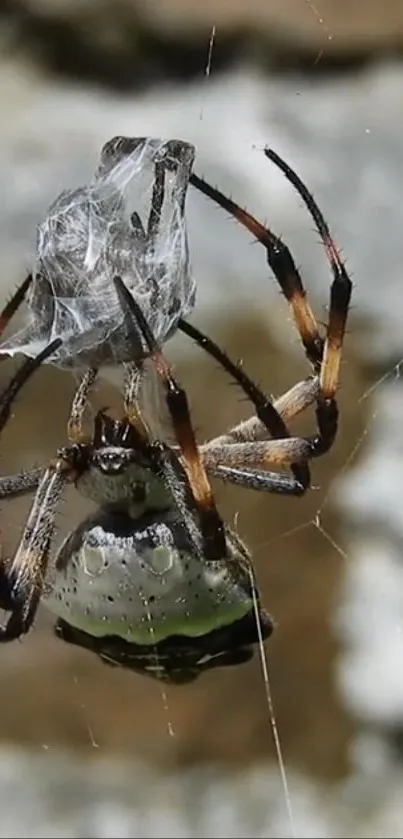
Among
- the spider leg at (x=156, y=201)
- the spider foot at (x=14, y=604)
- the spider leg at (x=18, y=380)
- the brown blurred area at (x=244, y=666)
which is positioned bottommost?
the brown blurred area at (x=244, y=666)

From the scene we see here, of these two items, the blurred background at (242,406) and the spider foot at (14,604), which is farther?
the blurred background at (242,406)

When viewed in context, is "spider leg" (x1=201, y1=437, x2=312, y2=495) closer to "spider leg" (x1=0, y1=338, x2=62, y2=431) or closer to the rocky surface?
"spider leg" (x1=0, y1=338, x2=62, y2=431)

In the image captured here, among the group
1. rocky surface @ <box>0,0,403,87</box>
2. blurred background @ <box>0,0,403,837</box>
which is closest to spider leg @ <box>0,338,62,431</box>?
blurred background @ <box>0,0,403,837</box>

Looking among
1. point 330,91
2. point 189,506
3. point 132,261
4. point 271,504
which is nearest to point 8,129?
point 330,91

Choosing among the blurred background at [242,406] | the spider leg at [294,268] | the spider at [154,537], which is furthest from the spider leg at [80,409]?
the blurred background at [242,406]

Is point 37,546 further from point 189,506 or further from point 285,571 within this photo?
point 285,571

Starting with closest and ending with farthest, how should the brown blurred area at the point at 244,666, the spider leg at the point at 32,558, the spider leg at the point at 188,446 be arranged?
the spider leg at the point at 188,446, the spider leg at the point at 32,558, the brown blurred area at the point at 244,666

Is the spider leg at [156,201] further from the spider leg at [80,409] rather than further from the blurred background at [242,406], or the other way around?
the blurred background at [242,406]

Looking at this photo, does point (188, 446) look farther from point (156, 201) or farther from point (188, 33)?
point (188, 33)
